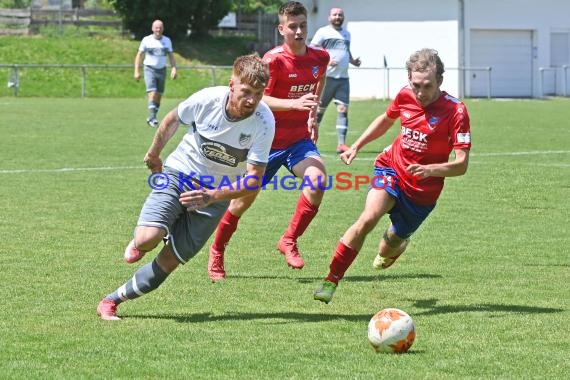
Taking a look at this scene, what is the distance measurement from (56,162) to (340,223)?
6.56 meters

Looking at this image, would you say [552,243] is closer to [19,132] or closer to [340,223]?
[340,223]

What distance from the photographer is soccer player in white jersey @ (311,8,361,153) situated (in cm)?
1756

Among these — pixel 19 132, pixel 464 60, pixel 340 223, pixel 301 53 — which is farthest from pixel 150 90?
pixel 464 60

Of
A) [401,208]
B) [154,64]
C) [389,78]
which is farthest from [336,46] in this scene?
[389,78]

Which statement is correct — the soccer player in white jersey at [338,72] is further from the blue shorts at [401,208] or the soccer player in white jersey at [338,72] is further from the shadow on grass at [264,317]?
the shadow on grass at [264,317]

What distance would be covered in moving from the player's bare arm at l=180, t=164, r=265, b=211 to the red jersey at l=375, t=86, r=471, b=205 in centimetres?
113

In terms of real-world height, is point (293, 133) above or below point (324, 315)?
above

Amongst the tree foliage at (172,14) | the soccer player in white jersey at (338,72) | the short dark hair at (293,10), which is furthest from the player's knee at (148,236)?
the tree foliage at (172,14)

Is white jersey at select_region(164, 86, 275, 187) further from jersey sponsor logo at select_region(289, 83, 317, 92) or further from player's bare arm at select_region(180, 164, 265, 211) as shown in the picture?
jersey sponsor logo at select_region(289, 83, 317, 92)

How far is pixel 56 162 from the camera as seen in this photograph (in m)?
16.2

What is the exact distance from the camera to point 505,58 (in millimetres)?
44406

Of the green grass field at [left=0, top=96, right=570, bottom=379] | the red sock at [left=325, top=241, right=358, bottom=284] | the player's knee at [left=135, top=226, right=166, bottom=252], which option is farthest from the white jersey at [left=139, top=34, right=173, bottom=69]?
the player's knee at [left=135, top=226, right=166, bottom=252]

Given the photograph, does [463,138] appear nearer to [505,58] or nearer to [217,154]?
[217,154]

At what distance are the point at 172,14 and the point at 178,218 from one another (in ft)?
134
